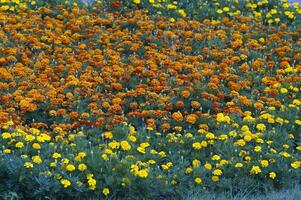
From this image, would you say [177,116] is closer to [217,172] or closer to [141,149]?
[141,149]

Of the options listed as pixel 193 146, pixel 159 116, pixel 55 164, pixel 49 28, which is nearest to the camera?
pixel 55 164

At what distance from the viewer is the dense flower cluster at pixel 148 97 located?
20.1 feet

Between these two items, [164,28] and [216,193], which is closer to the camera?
[216,193]

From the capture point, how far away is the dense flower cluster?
20.1 feet

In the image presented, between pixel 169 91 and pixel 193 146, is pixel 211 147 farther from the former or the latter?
pixel 169 91

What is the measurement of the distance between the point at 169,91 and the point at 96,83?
854mm

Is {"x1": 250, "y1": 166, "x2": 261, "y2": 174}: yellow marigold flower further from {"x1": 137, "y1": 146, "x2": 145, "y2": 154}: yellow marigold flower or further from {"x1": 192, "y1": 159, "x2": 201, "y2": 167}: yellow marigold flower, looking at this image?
{"x1": 137, "y1": 146, "x2": 145, "y2": 154}: yellow marigold flower

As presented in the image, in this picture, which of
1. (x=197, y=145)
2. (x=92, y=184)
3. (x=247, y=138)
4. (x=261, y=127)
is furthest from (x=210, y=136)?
(x=92, y=184)

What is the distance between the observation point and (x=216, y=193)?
6117 mm

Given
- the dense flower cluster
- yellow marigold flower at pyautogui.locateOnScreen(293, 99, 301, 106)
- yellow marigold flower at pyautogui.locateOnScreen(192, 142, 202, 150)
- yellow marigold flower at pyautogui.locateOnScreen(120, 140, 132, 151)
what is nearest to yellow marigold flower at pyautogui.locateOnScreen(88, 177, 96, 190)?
the dense flower cluster

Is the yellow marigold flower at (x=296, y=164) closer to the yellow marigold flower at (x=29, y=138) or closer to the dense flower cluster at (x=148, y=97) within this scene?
the dense flower cluster at (x=148, y=97)

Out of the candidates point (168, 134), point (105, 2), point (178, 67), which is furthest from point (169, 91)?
point (105, 2)

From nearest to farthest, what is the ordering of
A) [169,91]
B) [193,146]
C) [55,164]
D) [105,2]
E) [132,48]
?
[55,164]
[193,146]
[169,91]
[132,48]
[105,2]

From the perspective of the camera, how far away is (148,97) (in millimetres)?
7922
